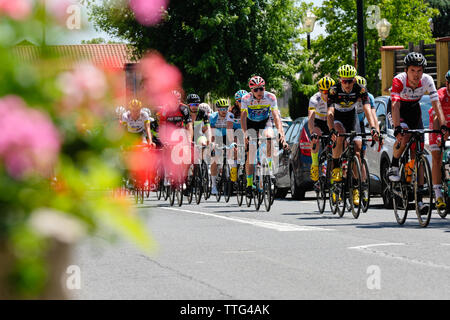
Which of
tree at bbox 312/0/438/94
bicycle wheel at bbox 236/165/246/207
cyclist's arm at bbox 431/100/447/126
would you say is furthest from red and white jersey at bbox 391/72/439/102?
tree at bbox 312/0/438/94

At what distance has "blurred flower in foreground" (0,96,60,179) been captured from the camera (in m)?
2.30

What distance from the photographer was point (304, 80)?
181 ft

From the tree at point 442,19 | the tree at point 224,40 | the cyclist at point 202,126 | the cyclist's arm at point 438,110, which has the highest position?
the tree at point 442,19

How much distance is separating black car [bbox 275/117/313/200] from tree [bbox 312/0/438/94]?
3722 centimetres

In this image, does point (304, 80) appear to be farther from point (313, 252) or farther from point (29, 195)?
point (29, 195)

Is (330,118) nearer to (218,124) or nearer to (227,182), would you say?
(227,182)

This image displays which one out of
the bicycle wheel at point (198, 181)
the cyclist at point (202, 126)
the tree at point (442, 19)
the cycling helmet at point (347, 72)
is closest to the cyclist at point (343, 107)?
the cycling helmet at point (347, 72)

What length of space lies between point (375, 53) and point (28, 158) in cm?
5603

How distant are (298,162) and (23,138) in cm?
1690

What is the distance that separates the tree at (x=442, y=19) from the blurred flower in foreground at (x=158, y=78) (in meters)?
65.7

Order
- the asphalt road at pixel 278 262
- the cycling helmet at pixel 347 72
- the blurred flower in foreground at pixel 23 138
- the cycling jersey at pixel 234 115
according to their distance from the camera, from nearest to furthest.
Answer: the blurred flower in foreground at pixel 23 138 < the asphalt road at pixel 278 262 < the cycling helmet at pixel 347 72 < the cycling jersey at pixel 234 115

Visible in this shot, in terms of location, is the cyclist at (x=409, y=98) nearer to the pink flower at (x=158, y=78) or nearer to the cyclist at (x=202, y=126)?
the cyclist at (x=202, y=126)

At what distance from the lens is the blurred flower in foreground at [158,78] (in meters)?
2.82

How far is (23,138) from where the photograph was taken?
231 centimetres
